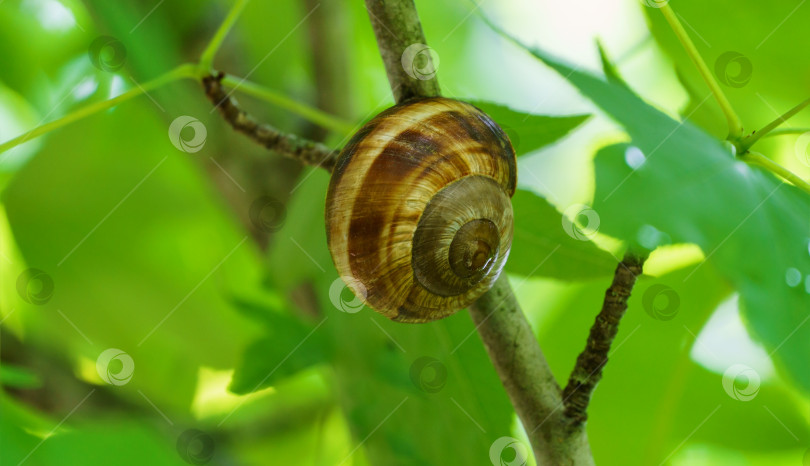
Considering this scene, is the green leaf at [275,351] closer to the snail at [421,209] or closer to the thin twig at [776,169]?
the snail at [421,209]

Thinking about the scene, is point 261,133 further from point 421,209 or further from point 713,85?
point 713,85

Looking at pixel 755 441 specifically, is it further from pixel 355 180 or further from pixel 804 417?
pixel 355 180

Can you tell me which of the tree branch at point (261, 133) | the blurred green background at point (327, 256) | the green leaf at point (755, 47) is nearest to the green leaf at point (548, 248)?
the blurred green background at point (327, 256)

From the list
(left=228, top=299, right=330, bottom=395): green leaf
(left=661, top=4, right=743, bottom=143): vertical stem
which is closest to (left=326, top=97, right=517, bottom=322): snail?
(left=661, top=4, right=743, bottom=143): vertical stem

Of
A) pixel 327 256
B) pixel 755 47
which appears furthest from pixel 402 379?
pixel 755 47

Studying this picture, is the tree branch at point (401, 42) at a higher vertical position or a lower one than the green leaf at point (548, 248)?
higher

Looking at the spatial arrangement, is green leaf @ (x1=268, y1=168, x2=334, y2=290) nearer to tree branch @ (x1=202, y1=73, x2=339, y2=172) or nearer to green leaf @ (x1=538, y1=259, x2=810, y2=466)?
tree branch @ (x1=202, y1=73, x2=339, y2=172)

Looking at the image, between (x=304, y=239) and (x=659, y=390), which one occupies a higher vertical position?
(x=304, y=239)
